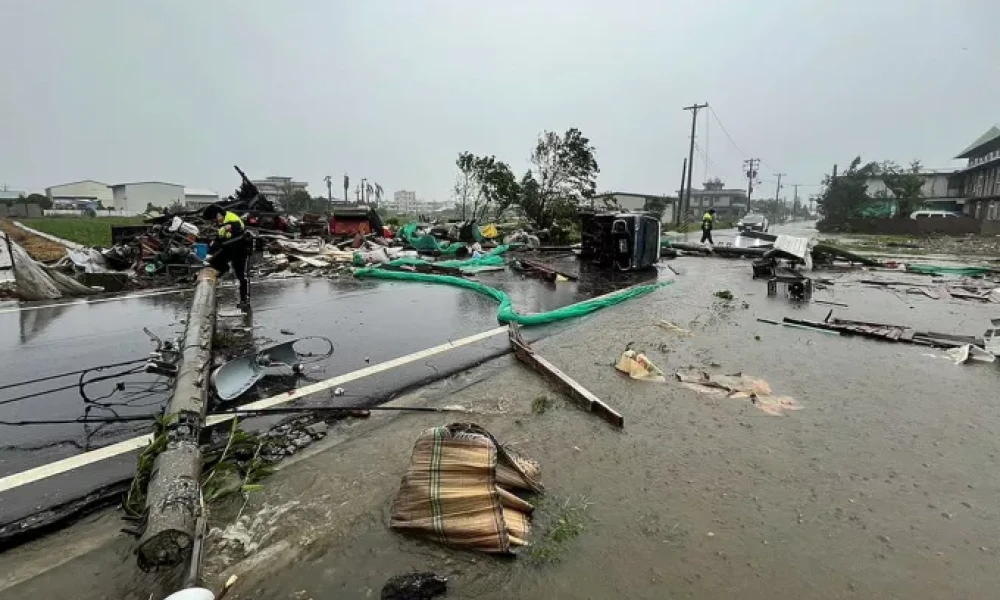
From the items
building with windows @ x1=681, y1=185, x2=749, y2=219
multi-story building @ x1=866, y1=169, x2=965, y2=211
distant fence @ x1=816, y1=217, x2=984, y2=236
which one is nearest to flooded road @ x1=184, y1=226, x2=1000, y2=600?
distant fence @ x1=816, y1=217, x2=984, y2=236

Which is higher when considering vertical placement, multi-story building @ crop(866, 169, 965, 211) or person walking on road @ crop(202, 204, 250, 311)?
multi-story building @ crop(866, 169, 965, 211)

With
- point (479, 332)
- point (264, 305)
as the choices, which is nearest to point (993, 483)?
point (479, 332)

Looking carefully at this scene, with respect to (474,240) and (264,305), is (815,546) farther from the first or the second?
A: (474,240)

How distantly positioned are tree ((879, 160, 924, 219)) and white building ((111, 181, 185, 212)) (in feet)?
359

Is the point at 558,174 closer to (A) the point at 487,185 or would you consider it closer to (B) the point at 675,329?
(A) the point at 487,185

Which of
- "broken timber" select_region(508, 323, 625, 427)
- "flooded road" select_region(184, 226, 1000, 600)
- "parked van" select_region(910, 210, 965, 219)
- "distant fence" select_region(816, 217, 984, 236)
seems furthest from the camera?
"parked van" select_region(910, 210, 965, 219)

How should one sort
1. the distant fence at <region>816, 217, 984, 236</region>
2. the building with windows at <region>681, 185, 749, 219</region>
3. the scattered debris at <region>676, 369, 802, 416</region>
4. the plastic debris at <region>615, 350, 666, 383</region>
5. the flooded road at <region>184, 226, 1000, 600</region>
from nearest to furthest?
the flooded road at <region>184, 226, 1000, 600</region> → the scattered debris at <region>676, 369, 802, 416</region> → the plastic debris at <region>615, 350, 666, 383</region> → the distant fence at <region>816, 217, 984, 236</region> → the building with windows at <region>681, 185, 749, 219</region>

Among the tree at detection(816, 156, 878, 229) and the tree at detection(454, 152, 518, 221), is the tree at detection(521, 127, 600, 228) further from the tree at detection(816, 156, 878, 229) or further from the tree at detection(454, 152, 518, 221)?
the tree at detection(816, 156, 878, 229)

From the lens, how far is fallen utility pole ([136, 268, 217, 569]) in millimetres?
2242

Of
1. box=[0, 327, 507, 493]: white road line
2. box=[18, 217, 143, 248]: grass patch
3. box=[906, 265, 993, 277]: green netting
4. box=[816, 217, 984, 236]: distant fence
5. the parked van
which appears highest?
the parked van

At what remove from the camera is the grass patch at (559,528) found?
8.16 feet

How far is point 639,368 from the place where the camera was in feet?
17.2

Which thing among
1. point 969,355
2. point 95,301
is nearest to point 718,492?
point 969,355

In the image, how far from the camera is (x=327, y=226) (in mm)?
19172
